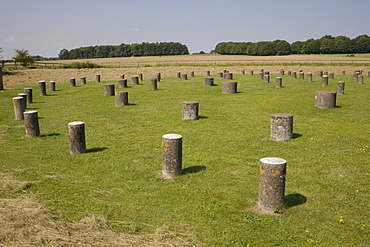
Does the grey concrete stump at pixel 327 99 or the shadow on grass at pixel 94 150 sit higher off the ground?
the grey concrete stump at pixel 327 99

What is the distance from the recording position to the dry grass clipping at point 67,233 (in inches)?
188

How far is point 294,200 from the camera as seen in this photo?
6.23 metres

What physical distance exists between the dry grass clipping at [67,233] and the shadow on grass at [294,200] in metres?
2.02

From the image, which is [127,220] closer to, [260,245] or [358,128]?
[260,245]

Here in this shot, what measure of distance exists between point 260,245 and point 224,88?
60.6 feet

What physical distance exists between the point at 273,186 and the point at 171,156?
2423 mm

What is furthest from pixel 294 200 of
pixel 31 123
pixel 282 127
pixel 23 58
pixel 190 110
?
pixel 23 58

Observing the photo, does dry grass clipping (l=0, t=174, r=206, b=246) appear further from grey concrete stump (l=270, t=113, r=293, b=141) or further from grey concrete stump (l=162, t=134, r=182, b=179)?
grey concrete stump (l=270, t=113, r=293, b=141)

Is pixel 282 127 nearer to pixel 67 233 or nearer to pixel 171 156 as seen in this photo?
pixel 171 156

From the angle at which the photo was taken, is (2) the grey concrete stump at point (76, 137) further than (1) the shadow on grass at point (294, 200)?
Yes

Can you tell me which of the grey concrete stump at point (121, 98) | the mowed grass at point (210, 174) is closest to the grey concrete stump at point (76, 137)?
the mowed grass at point (210, 174)

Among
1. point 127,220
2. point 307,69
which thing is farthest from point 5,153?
point 307,69

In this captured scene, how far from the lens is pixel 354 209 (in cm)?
587

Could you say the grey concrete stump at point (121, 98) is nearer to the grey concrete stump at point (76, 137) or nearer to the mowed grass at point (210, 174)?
the mowed grass at point (210, 174)
